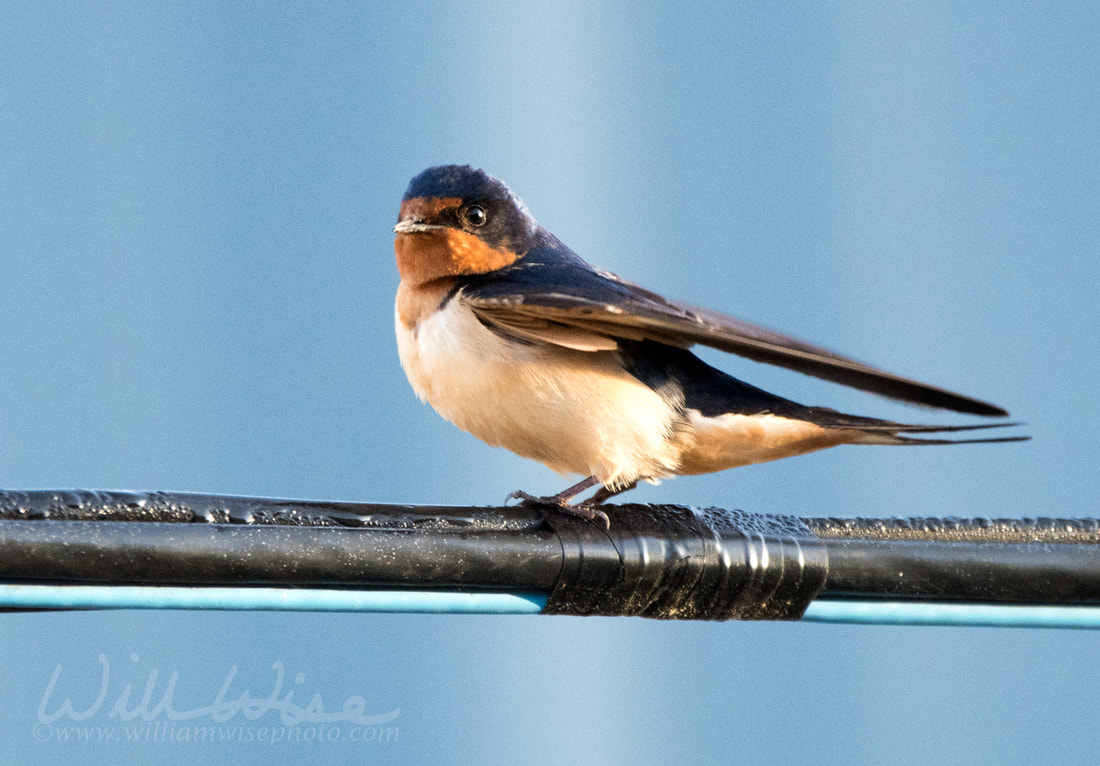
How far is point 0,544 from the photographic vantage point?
1.86 ft

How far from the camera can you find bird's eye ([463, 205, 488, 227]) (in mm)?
1205

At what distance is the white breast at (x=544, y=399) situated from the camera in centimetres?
108

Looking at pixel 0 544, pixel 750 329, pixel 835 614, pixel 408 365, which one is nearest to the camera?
pixel 0 544

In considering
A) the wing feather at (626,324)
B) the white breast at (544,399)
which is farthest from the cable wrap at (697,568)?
the white breast at (544,399)

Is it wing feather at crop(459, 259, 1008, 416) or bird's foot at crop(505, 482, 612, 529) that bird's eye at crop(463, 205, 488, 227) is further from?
bird's foot at crop(505, 482, 612, 529)

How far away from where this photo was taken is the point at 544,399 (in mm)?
1083

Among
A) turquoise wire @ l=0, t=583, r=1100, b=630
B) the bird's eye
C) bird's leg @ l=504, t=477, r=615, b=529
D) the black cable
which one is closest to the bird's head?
the bird's eye

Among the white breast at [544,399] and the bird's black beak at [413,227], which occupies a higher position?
the bird's black beak at [413,227]

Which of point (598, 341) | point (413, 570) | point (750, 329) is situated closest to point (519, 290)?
point (598, 341)

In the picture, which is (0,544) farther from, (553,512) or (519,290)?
(519,290)

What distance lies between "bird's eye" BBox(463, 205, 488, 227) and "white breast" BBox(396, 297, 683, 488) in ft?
0.38

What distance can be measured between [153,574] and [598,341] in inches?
20.8

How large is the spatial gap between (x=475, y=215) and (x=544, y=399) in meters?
0.21

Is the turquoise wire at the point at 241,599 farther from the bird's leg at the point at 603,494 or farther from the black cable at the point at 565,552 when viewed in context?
the bird's leg at the point at 603,494
